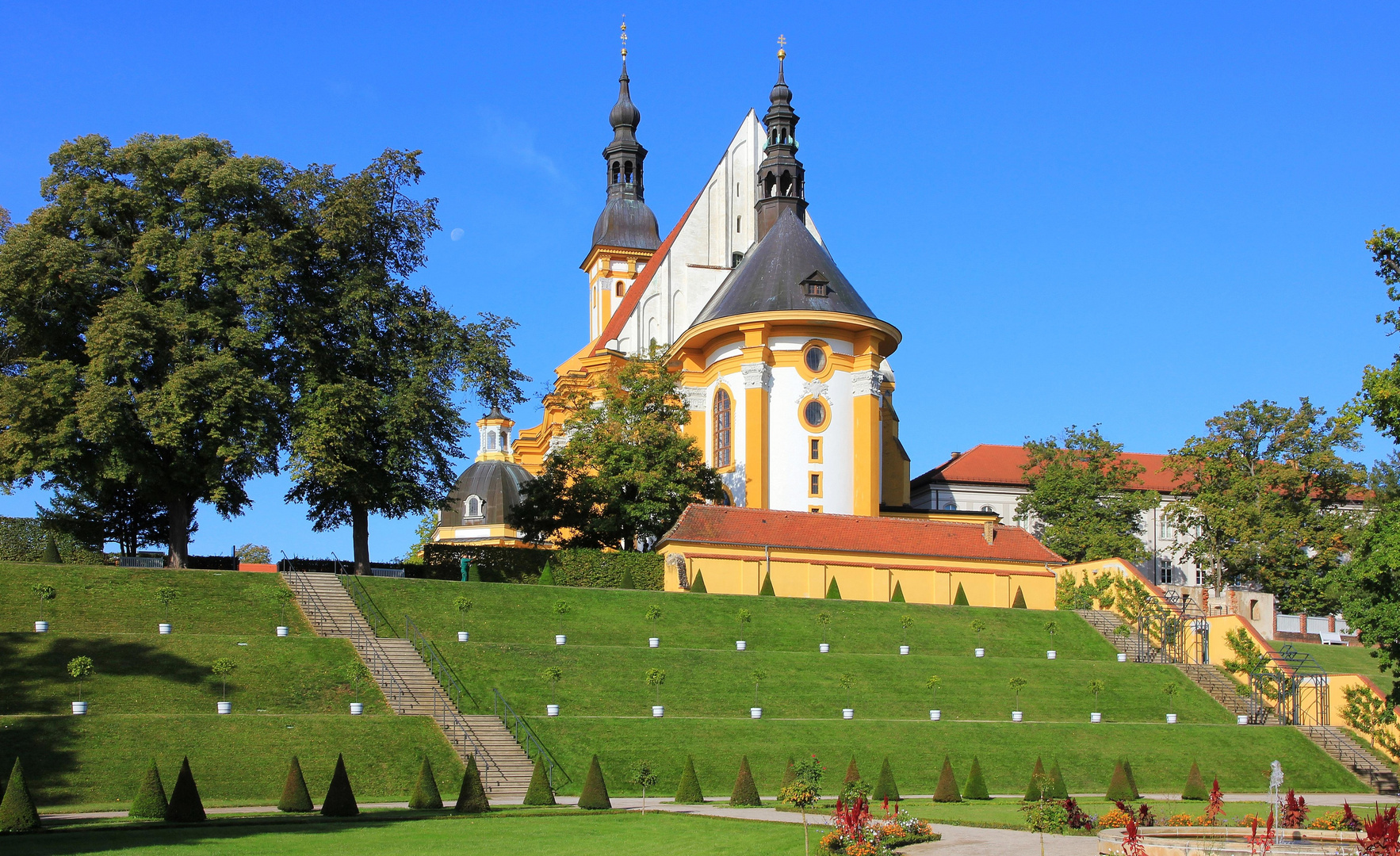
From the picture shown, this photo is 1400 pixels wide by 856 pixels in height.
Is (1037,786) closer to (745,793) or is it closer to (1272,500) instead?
(745,793)

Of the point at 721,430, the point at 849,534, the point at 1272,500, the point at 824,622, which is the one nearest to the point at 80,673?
the point at 824,622

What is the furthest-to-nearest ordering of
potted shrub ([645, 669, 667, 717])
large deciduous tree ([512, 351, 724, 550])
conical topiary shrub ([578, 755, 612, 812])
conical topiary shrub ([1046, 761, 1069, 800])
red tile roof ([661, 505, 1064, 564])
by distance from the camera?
large deciduous tree ([512, 351, 724, 550]) → red tile roof ([661, 505, 1064, 564]) → potted shrub ([645, 669, 667, 717]) → conical topiary shrub ([1046, 761, 1069, 800]) → conical topiary shrub ([578, 755, 612, 812])

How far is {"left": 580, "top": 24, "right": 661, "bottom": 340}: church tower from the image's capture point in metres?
94.1

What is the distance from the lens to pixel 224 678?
107 ft

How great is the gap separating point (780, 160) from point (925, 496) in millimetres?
23034

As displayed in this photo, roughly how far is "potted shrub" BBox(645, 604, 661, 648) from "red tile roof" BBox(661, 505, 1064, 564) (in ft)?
22.4

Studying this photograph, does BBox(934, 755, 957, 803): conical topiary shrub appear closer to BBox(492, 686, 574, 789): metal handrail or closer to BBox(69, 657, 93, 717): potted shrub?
BBox(492, 686, 574, 789): metal handrail

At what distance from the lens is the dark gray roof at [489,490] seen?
9369 cm

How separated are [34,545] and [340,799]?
25.6 m

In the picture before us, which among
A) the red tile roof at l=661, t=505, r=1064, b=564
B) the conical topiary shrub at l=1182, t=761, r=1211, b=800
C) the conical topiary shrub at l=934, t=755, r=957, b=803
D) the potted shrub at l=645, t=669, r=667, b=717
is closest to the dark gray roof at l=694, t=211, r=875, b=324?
the red tile roof at l=661, t=505, r=1064, b=564

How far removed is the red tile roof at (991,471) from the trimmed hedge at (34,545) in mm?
50386

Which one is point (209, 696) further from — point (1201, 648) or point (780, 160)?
point (780, 160)

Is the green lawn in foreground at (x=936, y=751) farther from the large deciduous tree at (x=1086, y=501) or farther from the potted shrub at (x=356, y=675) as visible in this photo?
the large deciduous tree at (x=1086, y=501)

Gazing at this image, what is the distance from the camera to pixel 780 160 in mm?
72000
